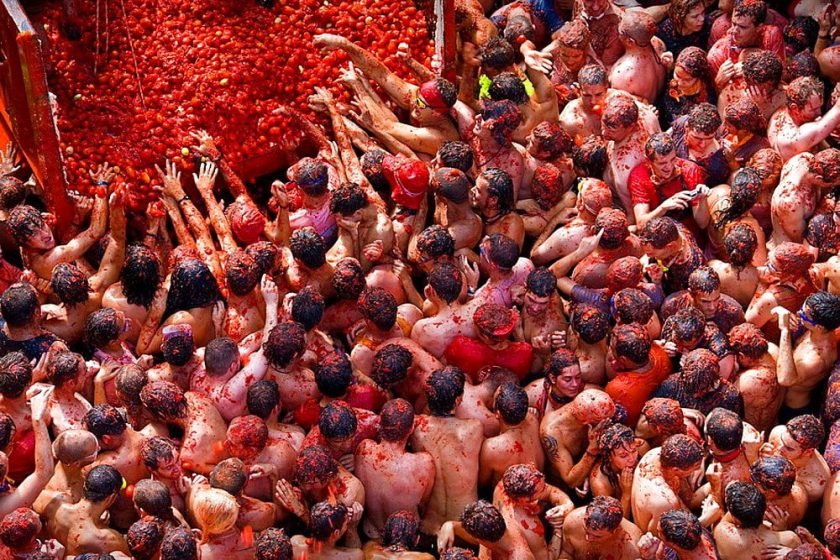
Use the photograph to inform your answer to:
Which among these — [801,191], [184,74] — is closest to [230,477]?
[184,74]

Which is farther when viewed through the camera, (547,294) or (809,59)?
(809,59)

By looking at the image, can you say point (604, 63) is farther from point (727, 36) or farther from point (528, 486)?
point (528, 486)

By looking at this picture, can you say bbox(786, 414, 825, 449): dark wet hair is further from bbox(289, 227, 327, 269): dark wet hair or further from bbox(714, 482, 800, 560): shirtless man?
bbox(289, 227, 327, 269): dark wet hair

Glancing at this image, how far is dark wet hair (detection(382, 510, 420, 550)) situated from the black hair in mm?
2235

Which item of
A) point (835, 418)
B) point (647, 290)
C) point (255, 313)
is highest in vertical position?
point (255, 313)

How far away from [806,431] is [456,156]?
3.14 m

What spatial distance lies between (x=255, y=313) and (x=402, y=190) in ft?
4.54

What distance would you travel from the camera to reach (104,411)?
897 cm

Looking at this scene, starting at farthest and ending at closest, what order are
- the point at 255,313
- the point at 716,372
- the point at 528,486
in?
the point at 255,313
the point at 716,372
the point at 528,486

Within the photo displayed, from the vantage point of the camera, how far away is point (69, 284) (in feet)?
32.2

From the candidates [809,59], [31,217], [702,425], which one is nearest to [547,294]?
[702,425]

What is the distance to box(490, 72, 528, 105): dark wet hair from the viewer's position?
35.7ft

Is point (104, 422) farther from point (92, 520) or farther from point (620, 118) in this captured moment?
point (620, 118)

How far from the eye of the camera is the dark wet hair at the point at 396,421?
901 centimetres
